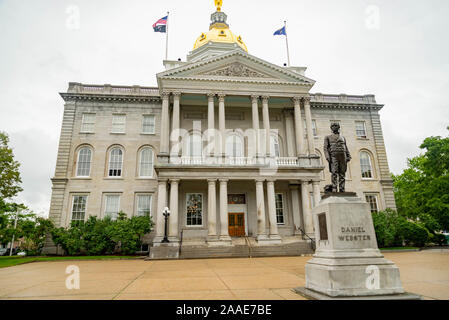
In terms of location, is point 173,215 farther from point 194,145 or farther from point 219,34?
point 219,34

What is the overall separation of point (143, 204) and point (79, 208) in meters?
5.74

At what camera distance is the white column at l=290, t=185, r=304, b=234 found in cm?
2401

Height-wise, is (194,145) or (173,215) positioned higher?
(194,145)

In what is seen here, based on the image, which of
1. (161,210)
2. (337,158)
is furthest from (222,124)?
(337,158)

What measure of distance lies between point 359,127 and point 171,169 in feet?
72.1

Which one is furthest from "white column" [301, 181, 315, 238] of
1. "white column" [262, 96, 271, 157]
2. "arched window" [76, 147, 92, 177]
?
"arched window" [76, 147, 92, 177]

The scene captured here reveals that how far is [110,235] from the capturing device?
20.3 m

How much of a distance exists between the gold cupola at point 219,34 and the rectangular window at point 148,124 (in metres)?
16.5

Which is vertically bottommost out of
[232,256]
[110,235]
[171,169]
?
[232,256]

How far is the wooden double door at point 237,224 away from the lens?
23.9 metres

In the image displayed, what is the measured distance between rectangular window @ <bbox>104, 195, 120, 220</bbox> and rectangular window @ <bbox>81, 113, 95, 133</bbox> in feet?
23.0

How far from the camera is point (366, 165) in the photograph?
29.0m

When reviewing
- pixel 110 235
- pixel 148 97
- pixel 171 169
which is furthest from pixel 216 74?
pixel 110 235
